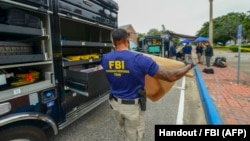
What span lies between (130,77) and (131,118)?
1.87 ft

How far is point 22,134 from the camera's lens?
2504 millimetres

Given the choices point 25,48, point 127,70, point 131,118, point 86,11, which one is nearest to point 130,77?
point 127,70

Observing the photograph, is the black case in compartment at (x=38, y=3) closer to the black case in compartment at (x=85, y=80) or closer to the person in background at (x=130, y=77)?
the person in background at (x=130, y=77)

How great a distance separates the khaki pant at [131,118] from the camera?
2559 mm

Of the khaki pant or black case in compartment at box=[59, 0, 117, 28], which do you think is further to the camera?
black case in compartment at box=[59, 0, 117, 28]

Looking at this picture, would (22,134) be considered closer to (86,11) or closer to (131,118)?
(131,118)

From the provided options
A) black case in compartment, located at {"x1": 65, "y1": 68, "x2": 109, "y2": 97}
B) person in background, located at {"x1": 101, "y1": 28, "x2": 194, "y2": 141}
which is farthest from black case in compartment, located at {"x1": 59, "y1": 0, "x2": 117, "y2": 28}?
person in background, located at {"x1": 101, "y1": 28, "x2": 194, "y2": 141}

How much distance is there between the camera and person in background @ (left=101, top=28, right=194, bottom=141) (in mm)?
2336

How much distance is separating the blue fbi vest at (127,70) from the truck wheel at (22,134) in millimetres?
1231

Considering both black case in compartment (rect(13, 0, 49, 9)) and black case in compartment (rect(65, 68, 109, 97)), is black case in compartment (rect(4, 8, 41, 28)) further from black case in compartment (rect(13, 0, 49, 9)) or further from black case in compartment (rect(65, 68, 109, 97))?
black case in compartment (rect(65, 68, 109, 97))

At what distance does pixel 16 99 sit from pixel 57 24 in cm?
127

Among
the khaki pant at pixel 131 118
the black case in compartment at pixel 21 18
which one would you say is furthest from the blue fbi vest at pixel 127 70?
the black case in compartment at pixel 21 18

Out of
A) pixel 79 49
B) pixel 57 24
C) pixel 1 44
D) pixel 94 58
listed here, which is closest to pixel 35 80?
pixel 1 44

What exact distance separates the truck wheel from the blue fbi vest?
1231 mm
